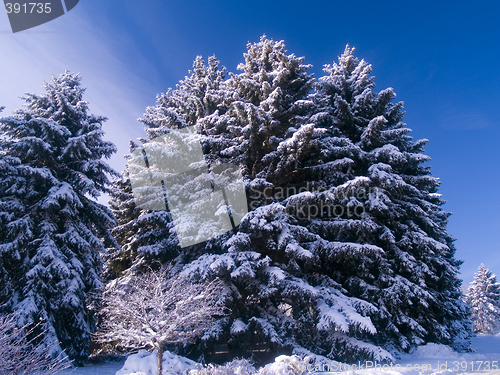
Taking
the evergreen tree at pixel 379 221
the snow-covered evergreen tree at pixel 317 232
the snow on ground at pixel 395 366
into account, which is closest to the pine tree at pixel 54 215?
the snow on ground at pixel 395 366

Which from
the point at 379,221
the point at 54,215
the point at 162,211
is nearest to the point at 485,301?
the point at 379,221

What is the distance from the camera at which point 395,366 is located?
8406 millimetres

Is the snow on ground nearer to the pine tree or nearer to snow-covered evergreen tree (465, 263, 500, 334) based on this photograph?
the pine tree

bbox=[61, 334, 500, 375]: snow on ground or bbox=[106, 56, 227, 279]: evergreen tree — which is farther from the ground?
bbox=[106, 56, 227, 279]: evergreen tree

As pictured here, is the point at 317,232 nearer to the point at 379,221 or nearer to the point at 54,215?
the point at 379,221

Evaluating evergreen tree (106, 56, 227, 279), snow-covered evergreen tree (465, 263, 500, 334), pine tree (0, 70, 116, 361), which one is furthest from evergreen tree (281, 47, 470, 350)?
snow-covered evergreen tree (465, 263, 500, 334)

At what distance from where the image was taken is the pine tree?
32.7 feet

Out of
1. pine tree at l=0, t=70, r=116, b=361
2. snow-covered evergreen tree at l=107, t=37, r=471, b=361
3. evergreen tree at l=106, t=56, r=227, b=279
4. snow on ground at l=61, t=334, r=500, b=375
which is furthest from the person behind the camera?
evergreen tree at l=106, t=56, r=227, b=279

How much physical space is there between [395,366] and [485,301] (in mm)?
38602

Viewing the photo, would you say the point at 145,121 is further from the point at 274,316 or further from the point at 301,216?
the point at 274,316

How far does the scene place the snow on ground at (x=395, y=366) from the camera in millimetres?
7348

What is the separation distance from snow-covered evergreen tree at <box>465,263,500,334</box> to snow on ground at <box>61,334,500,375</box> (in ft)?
111

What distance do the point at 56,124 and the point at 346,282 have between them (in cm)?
1436

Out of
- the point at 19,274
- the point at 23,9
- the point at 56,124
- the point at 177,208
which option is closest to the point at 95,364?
the point at 19,274
